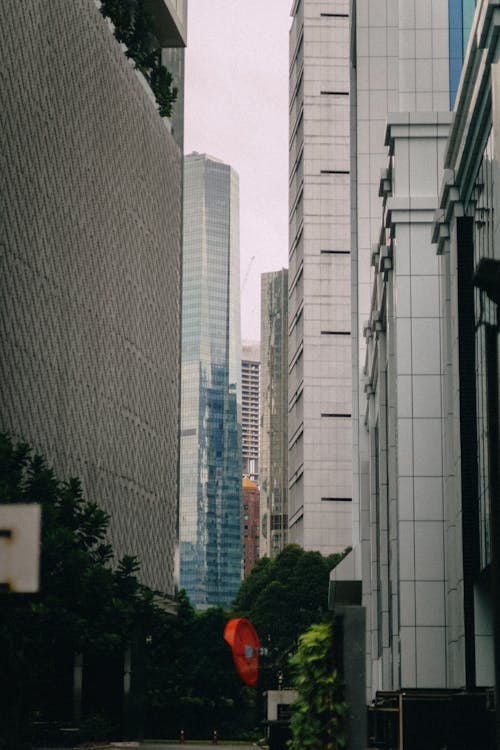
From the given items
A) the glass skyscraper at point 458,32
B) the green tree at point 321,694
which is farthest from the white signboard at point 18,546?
the glass skyscraper at point 458,32

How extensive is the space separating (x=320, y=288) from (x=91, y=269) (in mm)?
54767

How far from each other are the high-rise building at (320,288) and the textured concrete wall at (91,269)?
27135 millimetres

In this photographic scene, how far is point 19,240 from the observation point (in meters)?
66.5

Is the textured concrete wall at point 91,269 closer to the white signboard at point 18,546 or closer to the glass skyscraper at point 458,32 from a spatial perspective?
the glass skyscraper at point 458,32

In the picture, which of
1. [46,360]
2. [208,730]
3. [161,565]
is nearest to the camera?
[46,360]

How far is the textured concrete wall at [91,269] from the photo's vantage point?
219ft

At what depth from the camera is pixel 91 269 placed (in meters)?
80.5

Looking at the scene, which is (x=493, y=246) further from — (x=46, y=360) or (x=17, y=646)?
(x=46, y=360)

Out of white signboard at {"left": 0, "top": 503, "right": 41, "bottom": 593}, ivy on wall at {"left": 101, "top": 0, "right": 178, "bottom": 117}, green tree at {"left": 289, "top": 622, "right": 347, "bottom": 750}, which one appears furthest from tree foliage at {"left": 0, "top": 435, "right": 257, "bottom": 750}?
ivy on wall at {"left": 101, "top": 0, "right": 178, "bottom": 117}

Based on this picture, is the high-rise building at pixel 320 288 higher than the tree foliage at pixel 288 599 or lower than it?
higher

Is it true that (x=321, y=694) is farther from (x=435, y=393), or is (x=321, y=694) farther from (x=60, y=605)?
(x=60, y=605)

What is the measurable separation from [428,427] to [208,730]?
73485mm

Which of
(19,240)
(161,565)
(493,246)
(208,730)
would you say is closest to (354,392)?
(161,565)

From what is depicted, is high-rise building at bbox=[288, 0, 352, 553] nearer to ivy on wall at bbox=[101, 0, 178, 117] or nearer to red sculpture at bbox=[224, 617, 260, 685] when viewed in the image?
ivy on wall at bbox=[101, 0, 178, 117]
